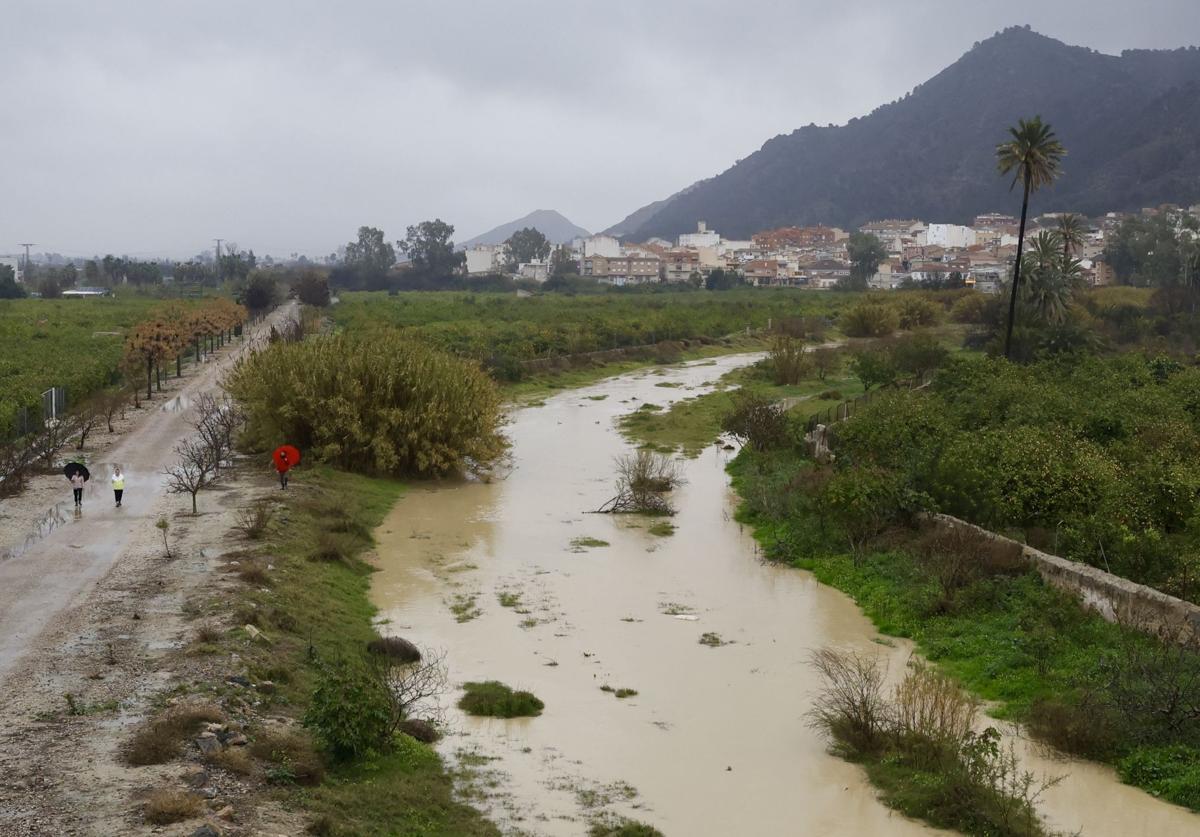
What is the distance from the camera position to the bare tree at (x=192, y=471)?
24828 millimetres

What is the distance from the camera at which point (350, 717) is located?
12.6m

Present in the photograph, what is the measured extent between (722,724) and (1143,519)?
880cm

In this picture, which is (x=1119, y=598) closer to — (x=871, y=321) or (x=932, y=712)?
(x=932, y=712)

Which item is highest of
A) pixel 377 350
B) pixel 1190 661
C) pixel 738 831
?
pixel 377 350

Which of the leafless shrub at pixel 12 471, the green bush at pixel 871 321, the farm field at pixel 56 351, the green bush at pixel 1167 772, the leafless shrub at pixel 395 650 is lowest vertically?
the leafless shrub at pixel 395 650

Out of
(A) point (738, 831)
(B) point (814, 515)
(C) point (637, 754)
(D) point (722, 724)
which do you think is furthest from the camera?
(B) point (814, 515)

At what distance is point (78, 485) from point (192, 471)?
141 inches

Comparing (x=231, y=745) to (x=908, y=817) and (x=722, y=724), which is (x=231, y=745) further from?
(x=908, y=817)

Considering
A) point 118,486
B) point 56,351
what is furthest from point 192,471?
point 56,351

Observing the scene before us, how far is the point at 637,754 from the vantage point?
14.2 meters

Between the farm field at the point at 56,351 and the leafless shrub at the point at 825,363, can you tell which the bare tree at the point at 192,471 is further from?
the leafless shrub at the point at 825,363

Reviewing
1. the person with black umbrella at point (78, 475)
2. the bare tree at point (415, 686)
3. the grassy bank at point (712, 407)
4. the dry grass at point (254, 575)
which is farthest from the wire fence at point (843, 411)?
the person with black umbrella at point (78, 475)

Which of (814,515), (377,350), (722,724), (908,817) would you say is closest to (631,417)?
(377,350)

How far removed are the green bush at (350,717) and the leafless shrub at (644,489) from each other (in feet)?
51.5
